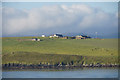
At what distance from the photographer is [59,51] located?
53.5m

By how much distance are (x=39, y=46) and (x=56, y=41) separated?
Result: 182 inches

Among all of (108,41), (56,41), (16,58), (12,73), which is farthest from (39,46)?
(12,73)

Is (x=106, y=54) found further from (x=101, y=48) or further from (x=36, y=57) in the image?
(x=36, y=57)

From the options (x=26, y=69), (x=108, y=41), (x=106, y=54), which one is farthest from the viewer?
(x=108, y=41)

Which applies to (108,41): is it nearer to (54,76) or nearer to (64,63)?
(64,63)

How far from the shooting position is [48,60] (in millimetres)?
48125

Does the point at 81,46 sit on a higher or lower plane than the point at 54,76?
higher

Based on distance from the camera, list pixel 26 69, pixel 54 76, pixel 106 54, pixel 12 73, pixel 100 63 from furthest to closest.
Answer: pixel 106 54 < pixel 100 63 < pixel 26 69 < pixel 12 73 < pixel 54 76

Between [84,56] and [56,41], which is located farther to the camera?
[56,41]

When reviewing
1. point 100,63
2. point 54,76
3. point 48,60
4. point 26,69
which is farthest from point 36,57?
point 54,76

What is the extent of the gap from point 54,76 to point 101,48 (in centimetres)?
1953

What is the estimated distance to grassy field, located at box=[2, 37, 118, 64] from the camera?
160ft

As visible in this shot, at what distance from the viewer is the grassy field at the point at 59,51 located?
160 feet

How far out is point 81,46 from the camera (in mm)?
56344
